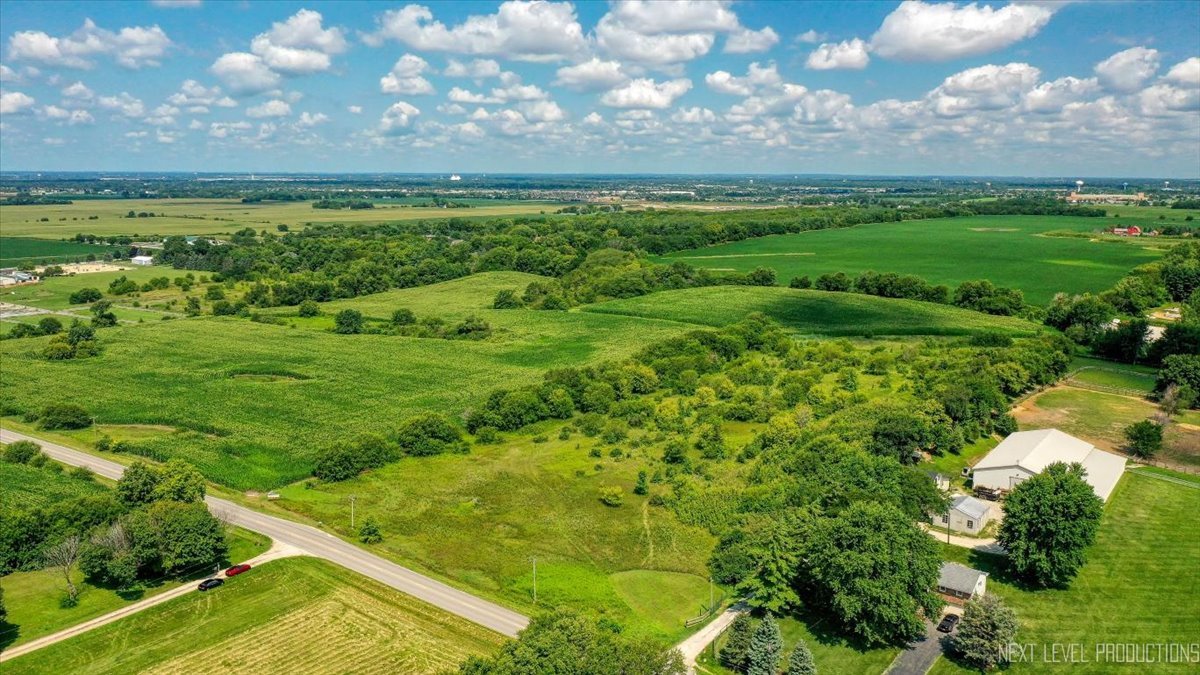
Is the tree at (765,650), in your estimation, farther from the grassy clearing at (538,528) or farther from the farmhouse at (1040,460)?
the farmhouse at (1040,460)

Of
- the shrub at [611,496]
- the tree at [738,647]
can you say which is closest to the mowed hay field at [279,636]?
the tree at [738,647]

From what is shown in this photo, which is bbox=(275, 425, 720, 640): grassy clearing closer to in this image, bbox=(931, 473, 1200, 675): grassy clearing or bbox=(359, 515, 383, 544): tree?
bbox=(359, 515, 383, 544): tree

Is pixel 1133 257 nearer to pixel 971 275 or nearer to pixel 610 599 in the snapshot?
pixel 971 275

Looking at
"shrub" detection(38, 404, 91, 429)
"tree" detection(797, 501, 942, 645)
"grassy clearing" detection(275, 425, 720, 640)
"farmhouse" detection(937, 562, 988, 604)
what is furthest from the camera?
"shrub" detection(38, 404, 91, 429)

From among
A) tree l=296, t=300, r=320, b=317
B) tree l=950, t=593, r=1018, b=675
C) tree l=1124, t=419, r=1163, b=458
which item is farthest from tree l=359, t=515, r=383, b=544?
tree l=296, t=300, r=320, b=317

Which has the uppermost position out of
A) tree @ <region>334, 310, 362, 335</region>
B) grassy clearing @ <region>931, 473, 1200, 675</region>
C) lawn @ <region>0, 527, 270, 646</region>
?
tree @ <region>334, 310, 362, 335</region>

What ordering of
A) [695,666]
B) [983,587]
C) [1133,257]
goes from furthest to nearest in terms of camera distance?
1. [1133,257]
2. [983,587]
3. [695,666]

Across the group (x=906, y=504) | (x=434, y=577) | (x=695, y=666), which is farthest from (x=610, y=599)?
(x=906, y=504)
